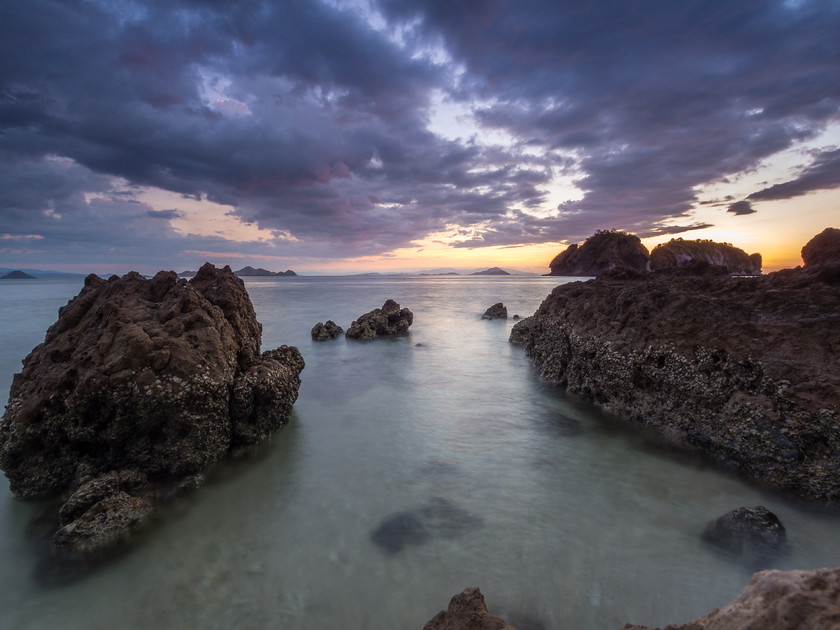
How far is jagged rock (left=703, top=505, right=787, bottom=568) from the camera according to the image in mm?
3816

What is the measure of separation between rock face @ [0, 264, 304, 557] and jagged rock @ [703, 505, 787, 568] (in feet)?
20.6

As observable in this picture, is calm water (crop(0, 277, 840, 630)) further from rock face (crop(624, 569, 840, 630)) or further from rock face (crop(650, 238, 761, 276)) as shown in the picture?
rock face (crop(650, 238, 761, 276))

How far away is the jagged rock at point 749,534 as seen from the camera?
150 inches

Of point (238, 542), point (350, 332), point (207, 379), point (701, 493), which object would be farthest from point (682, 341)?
point (350, 332)

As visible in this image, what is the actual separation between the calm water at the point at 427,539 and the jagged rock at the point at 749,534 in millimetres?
143

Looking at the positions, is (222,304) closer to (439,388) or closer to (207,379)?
(207,379)

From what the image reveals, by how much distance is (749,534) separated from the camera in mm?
3973

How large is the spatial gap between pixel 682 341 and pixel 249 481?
23.5 ft

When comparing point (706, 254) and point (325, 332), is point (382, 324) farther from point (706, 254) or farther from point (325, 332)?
point (706, 254)

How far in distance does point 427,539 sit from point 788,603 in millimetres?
3367

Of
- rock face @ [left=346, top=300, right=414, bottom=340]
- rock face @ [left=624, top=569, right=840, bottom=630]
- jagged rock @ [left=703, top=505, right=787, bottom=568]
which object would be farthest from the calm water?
rock face @ [left=346, top=300, right=414, bottom=340]

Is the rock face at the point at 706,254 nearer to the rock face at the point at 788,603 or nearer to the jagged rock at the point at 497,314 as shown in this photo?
the jagged rock at the point at 497,314

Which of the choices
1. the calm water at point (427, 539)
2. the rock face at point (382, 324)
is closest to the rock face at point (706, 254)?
the rock face at point (382, 324)

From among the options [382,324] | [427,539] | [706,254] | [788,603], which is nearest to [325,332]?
[382,324]
